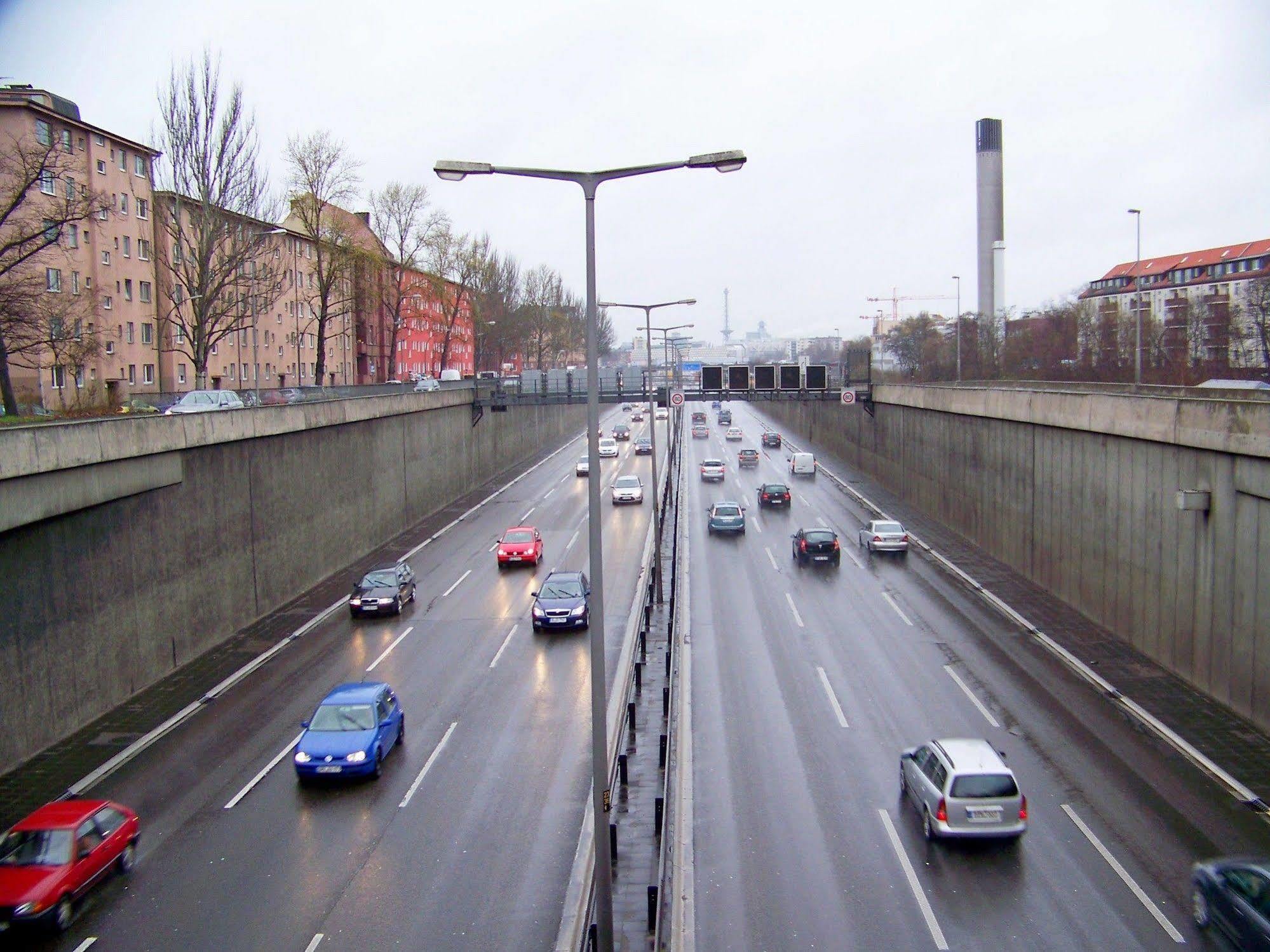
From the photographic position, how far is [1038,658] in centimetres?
2394

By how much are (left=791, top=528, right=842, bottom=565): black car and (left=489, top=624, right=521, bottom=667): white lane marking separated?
41.3 feet

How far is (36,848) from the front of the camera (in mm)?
13188

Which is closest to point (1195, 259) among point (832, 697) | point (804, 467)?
point (804, 467)

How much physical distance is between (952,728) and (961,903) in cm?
685

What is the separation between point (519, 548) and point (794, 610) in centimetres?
1147

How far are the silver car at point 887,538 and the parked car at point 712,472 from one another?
22170 millimetres

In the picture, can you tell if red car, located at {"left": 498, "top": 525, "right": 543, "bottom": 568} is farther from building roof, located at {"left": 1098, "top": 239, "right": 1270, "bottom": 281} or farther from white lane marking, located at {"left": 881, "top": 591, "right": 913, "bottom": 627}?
building roof, located at {"left": 1098, "top": 239, "right": 1270, "bottom": 281}

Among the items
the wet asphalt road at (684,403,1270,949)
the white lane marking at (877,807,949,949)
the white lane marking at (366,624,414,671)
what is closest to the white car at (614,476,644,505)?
the wet asphalt road at (684,403,1270,949)

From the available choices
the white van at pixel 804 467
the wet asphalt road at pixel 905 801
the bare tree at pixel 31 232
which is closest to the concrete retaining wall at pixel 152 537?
the bare tree at pixel 31 232

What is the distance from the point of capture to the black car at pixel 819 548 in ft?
120

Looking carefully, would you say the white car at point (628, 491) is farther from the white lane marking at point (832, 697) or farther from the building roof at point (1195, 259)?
the building roof at point (1195, 259)

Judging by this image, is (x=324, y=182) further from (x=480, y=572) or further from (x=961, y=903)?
(x=961, y=903)

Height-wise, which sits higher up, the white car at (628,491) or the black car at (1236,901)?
the white car at (628,491)

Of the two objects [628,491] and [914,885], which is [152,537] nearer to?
[914,885]
